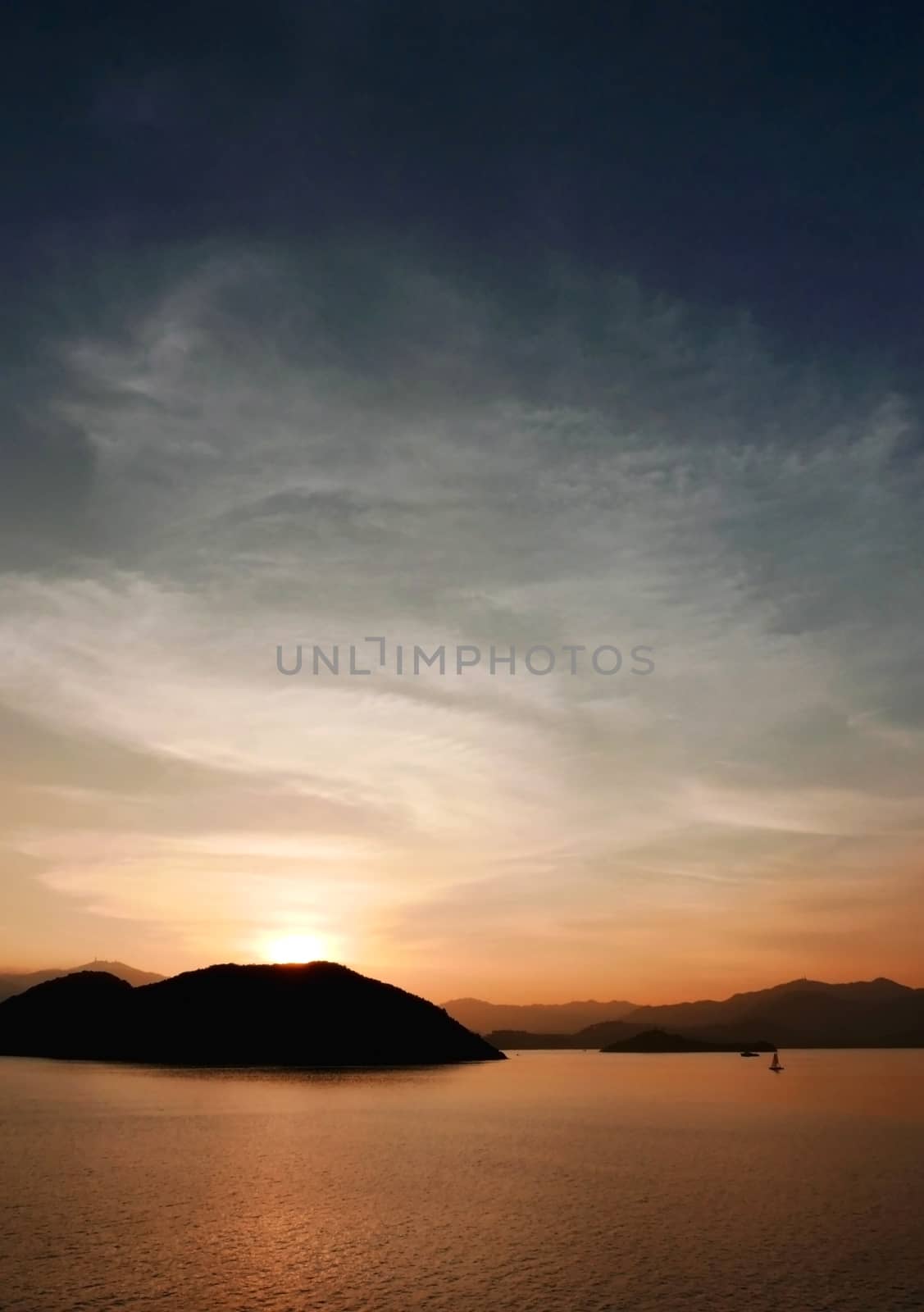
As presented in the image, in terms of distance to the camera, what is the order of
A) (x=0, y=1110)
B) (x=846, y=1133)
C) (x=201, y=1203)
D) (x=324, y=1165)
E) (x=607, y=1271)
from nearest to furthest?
(x=607, y=1271)
(x=201, y=1203)
(x=324, y=1165)
(x=846, y=1133)
(x=0, y=1110)

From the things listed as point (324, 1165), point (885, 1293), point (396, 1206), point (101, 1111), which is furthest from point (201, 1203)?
point (101, 1111)

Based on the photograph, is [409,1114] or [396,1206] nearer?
[396,1206]

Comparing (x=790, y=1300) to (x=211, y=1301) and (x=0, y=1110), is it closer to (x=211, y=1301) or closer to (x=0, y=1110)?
(x=211, y=1301)

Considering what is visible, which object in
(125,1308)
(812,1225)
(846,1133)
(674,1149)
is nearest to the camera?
(125,1308)

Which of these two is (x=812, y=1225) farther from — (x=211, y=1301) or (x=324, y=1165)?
(x=324, y=1165)

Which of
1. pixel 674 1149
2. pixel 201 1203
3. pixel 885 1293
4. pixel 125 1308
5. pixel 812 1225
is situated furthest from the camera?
pixel 674 1149

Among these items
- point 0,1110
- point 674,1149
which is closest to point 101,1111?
point 0,1110
